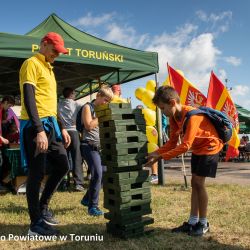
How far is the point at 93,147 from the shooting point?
14.9 feet

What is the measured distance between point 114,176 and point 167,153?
0.56m

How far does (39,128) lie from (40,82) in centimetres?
50

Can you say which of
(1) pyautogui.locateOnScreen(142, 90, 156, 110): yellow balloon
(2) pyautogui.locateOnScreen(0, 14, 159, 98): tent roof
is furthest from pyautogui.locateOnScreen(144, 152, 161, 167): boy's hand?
(1) pyautogui.locateOnScreen(142, 90, 156, 110): yellow balloon

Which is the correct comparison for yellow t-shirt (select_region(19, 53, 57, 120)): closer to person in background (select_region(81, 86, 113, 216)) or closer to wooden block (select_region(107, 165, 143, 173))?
wooden block (select_region(107, 165, 143, 173))

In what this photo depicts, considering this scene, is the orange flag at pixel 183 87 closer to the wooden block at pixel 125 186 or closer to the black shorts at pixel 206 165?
the black shorts at pixel 206 165

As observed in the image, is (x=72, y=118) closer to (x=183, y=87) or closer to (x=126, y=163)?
(x=183, y=87)

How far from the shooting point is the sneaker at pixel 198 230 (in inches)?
140

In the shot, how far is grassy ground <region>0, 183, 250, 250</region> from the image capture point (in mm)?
3254

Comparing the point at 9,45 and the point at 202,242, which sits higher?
the point at 9,45

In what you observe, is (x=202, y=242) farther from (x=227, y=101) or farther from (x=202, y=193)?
(x=227, y=101)

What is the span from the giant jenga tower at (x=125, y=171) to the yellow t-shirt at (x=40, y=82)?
0.53 metres

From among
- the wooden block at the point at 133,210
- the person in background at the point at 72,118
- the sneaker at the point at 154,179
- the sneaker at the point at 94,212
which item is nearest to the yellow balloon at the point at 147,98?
the sneaker at the point at 154,179

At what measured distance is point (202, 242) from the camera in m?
3.36

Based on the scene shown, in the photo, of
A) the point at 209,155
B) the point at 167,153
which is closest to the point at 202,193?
the point at 209,155
